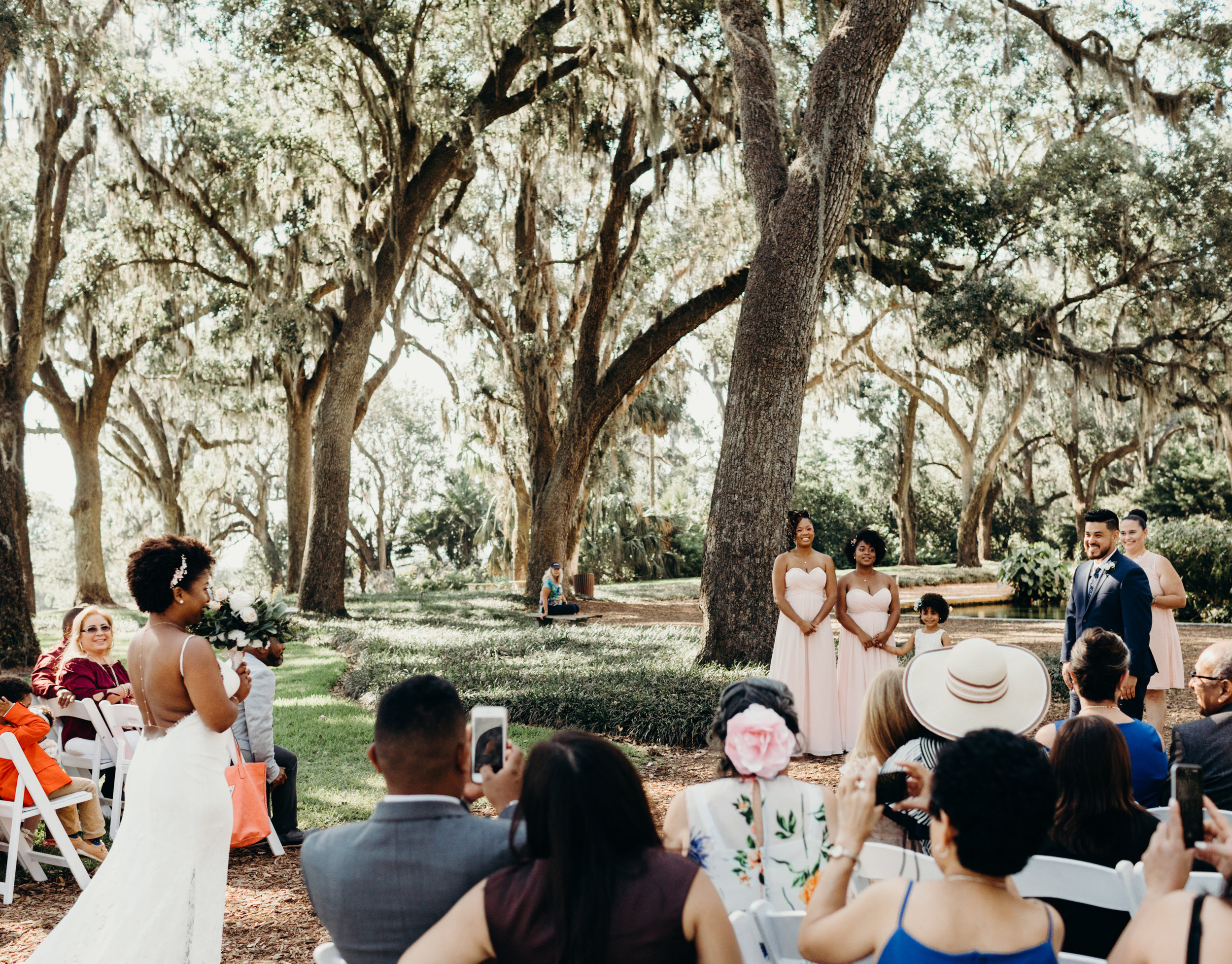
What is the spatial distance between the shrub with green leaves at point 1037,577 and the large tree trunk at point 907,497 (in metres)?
8.31

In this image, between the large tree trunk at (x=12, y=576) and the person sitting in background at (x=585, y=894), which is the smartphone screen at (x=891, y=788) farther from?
A: the large tree trunk at (x=12, y=576)

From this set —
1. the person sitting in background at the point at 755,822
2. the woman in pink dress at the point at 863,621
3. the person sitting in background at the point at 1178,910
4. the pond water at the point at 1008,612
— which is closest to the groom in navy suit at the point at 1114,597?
the woman in pink dress at the point at 863,621

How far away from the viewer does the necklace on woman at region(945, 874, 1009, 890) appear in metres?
1.79

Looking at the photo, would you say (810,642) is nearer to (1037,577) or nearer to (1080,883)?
(1080,883)

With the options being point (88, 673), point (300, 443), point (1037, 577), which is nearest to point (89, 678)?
point (88, 673)

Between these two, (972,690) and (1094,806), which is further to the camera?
(972,690)

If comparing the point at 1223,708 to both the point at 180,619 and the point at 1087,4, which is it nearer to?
the point at 180,619

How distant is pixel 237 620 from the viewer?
4.52 m

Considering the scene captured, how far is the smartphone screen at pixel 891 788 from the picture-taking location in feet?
6.77

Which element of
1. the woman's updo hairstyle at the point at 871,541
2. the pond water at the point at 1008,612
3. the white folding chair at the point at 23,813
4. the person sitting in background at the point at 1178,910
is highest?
the woman's updo hairstyle at the point at 871,541

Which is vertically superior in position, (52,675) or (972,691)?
(972,691)

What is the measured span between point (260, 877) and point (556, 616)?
1019 centimetres

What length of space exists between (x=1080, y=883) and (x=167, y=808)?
2842 millimetres

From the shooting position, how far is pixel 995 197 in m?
13.8
